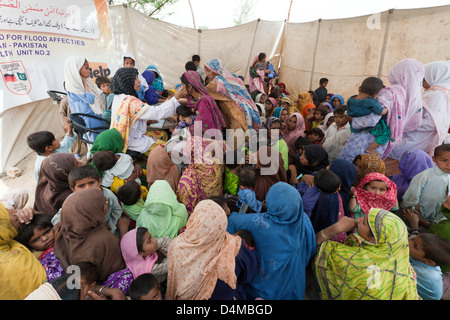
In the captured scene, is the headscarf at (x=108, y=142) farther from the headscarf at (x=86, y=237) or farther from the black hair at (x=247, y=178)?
the black hair at (x=247, y=178)

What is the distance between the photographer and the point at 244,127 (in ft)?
11.8

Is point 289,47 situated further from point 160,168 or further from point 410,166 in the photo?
point 160,168

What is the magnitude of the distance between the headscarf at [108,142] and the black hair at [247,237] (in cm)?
177

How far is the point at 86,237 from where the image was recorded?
1.65 meters

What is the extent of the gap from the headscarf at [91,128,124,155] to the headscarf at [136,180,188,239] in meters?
0.86

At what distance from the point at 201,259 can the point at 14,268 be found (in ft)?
3.97

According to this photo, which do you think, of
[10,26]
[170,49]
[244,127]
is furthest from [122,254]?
[170,49]

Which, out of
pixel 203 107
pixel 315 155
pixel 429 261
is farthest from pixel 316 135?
pixel 429 261

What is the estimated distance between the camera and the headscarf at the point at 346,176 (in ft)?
8.41

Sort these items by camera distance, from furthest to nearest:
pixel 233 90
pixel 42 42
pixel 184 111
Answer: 1. pixel 42 42
2. pixel 233 90
3. pixel 184 111

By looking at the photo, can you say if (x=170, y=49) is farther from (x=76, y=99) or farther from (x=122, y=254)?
(x=122, y=254)

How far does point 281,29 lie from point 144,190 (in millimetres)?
10209

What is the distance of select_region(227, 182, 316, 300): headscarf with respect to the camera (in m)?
1.84

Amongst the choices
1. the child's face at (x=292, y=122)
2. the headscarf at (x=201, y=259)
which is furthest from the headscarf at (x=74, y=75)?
the child's face at (x=292, y=122)
